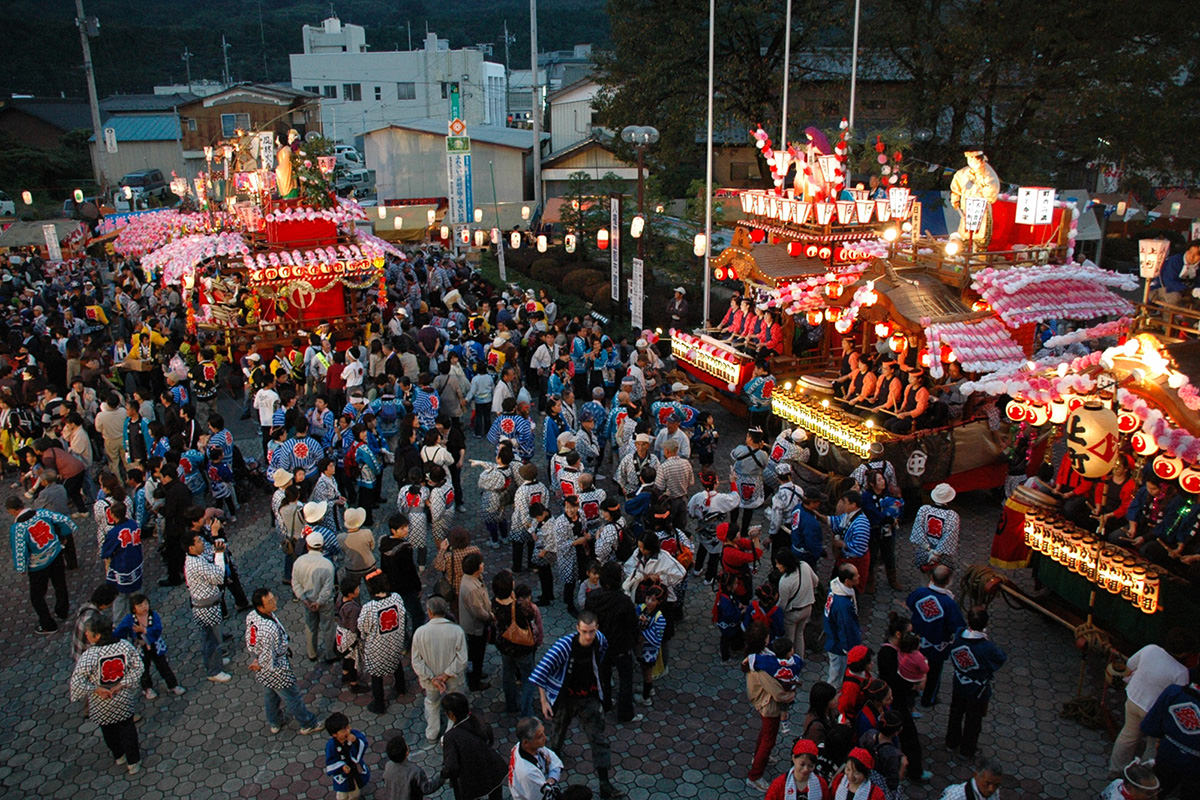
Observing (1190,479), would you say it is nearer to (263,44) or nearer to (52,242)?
(52,242)

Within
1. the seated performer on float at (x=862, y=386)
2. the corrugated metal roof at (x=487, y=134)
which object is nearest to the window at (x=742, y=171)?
the corrugated metal roof at (x=487, y=134)

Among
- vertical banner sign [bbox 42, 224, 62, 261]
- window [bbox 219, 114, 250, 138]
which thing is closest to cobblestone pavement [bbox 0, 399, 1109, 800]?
vertical banner sign [bbox 42, 224, 62, 261]

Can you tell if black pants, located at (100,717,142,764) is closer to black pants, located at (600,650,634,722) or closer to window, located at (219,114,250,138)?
black pants, located at (600,650,634,722)

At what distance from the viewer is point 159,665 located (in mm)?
7758

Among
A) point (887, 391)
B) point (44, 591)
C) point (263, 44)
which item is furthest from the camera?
point (263, 44)

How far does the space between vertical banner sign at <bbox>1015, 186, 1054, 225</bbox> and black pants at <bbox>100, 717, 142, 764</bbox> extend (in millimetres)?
12360

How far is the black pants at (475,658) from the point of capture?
25.5 ft

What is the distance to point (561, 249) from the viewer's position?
31031 mm

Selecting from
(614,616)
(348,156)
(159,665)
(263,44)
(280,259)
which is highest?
(263,44)

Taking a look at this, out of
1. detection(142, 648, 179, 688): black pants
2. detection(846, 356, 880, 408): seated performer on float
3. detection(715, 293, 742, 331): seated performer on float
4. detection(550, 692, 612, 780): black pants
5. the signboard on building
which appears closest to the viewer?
detection(550, 692, 612, 780): black pants

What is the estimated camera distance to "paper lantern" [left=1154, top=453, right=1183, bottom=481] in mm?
7303

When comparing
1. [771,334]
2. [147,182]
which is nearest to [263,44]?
[147,182]

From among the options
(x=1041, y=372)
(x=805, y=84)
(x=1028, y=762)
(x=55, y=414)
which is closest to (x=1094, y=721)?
(x=1028, y=762)

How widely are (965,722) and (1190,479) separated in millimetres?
2742
